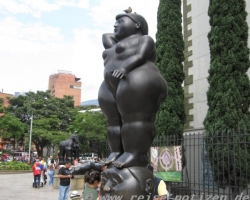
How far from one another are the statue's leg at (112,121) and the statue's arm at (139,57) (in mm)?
453

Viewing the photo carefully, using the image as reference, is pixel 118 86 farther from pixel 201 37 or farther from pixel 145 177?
pixel 201 37

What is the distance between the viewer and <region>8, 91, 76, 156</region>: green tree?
117 ft

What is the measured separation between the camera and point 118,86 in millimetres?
3252

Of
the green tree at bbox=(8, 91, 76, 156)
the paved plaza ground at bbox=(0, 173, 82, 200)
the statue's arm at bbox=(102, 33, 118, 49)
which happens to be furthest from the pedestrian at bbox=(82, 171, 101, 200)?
the green tree at bbox=(8, 91, 76, 156)

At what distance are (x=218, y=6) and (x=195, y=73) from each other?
3.59m

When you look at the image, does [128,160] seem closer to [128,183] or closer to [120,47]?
[128,183]

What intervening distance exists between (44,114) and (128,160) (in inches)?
1467

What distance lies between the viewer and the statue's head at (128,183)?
9.84 feet

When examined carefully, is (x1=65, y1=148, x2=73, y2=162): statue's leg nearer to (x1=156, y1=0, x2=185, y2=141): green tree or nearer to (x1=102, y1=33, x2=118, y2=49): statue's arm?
(x1=156, y1=0, x2=185, y2=141): green tree

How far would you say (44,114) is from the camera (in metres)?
39.1

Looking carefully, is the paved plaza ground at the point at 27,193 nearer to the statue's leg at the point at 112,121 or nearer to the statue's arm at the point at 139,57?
the statue's leg at the point at 112,121

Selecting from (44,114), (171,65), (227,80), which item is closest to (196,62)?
(171,65)

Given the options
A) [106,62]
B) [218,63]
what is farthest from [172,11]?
[106,62]

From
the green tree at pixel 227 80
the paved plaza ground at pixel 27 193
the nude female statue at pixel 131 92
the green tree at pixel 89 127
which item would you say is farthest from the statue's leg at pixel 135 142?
the green tree at pixel 89 127
